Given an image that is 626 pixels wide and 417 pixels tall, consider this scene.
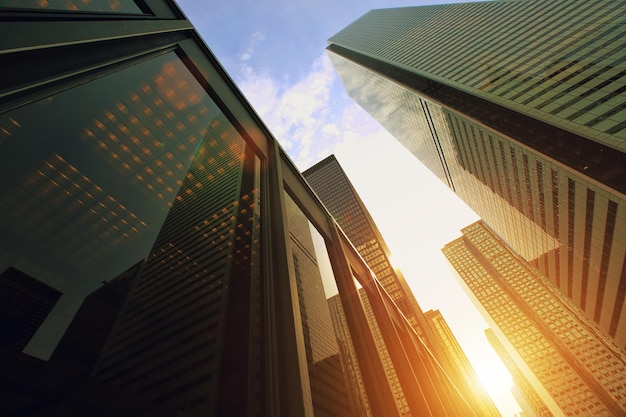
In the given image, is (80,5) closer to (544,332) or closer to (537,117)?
(537,117)

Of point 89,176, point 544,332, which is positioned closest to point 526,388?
point 544,332

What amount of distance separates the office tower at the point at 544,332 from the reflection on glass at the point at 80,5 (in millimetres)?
128217

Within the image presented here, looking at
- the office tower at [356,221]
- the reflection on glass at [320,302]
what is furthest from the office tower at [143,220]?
the office tower at [356,221]

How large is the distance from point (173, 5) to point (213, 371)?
3.60 m

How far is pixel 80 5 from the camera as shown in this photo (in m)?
2.06

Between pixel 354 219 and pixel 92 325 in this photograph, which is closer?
pixel 92 325

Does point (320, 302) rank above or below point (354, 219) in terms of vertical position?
below

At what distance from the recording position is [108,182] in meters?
2.46

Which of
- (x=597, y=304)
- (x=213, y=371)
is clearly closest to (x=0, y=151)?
(x=213, y=371)

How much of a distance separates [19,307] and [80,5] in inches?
79.9

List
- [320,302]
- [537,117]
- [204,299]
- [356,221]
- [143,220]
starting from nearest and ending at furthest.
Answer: [143,220], [204,299], [320,302], [537,117], [356,221]

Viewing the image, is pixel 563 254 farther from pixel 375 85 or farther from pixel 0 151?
pixel 0 151

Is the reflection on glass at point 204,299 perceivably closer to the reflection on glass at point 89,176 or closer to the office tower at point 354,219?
the reflection on glass at point 89,176

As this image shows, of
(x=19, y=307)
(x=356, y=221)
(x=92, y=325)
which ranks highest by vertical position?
(x=356, y=221)
